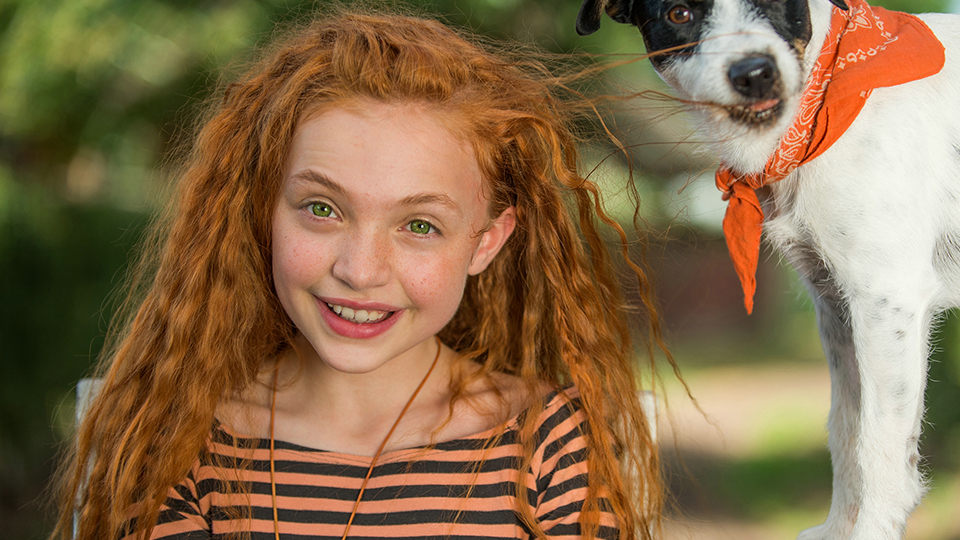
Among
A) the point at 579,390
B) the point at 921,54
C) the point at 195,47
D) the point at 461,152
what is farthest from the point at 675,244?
the point at 195,47

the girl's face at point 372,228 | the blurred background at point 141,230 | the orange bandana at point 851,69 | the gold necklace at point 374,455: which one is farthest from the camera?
the blurred background at point 141,230

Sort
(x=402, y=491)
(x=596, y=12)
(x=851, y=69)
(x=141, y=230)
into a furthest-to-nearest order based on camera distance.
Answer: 1. (x=141, y=230)
2. (x=402, y=491)
3. (x=596, y=12)
4. (x=851, y=69)

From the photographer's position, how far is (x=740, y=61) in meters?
0.56

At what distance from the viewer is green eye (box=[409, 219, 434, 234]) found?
0.80 metres

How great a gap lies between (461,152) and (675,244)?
53cm

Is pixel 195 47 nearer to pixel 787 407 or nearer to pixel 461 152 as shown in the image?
pixel 461 152

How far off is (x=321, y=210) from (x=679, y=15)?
44cm

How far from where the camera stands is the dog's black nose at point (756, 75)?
554 mm

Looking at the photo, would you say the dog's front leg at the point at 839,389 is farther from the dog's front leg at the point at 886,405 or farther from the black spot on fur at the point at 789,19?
the black spot on fur at the point at 789,19

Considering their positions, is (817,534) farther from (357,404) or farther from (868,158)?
(357,404)

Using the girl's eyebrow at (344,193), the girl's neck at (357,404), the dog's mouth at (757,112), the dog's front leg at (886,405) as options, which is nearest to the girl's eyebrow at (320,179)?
the girl's eyebrow at (344,193)

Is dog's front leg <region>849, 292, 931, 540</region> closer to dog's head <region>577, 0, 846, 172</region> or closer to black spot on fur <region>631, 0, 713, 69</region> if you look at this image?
dog's head <region>577, 0, 846, 172</region>

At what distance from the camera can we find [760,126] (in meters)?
0.58

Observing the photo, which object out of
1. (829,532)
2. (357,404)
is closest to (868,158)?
(829,532)
